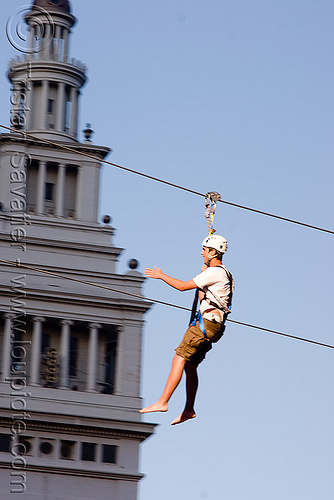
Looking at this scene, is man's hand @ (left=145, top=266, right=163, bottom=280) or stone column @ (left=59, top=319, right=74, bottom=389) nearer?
man's hand @ (left=145, top=266, right=163, bottom=280)

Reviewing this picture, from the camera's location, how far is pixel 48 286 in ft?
243

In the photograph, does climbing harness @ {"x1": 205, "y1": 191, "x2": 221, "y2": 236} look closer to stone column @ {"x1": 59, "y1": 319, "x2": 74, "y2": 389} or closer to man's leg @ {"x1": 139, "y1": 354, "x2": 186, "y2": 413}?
man's leg @ {"x1": 139, "y1": 354, "x2": 186, "y2": 413}

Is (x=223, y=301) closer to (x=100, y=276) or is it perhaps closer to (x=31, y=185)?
(x=100, y=276)

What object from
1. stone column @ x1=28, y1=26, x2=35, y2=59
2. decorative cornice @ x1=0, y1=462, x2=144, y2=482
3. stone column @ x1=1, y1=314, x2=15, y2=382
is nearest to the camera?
decorative cornice @ x1=0, y1=462, x2=144, y2=482

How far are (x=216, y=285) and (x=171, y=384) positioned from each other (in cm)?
153

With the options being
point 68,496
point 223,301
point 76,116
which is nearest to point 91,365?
point 68,496

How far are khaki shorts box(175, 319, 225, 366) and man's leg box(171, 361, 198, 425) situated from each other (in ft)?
0.47

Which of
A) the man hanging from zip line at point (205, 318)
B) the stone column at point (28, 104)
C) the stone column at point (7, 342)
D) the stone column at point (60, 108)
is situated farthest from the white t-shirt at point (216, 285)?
the stone column at point (28, 104)

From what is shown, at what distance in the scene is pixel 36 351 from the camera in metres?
75.4

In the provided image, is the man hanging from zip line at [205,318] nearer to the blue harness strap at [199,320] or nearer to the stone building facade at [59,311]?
the blue harness strap at [199,320]

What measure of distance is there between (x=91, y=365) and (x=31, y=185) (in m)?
10.9

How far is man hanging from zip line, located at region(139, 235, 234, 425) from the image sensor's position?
69.2 ft

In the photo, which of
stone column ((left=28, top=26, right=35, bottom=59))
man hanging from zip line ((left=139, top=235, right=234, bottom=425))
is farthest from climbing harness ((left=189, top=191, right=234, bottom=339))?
stone column ((left=28, top=26, right=35, bottom=59))

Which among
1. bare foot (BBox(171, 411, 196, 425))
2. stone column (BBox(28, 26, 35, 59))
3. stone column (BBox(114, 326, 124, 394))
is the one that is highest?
stone column (BBox(28, 26, 35, 59))
